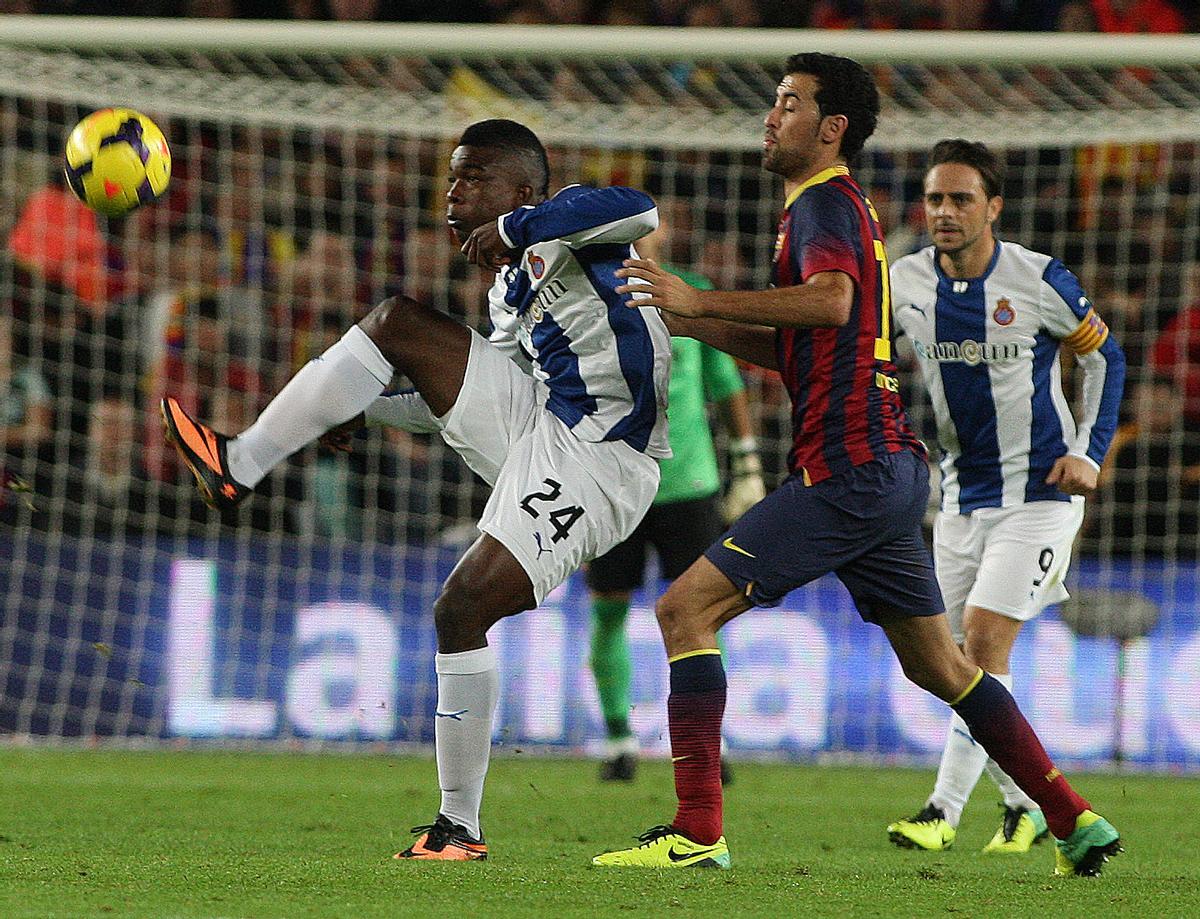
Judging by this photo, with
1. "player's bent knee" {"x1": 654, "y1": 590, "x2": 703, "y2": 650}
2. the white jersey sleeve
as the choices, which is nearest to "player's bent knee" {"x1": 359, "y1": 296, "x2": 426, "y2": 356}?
"player's bent knee" {"x1": 654, "y1": 590, "x2": 703, "y2": 650}

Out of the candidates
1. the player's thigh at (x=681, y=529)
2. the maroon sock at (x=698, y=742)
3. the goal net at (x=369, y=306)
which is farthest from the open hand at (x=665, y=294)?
the goal net at (x=369, y=306)

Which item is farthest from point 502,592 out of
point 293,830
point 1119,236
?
point 1119,236

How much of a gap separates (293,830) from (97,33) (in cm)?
388

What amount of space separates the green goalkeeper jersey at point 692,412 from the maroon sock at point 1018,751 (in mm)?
2731

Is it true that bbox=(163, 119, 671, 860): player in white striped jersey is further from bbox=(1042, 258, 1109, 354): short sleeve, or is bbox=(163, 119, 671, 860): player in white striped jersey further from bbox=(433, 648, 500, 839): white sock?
bbox=(1042, 258, 1109, 354): short sleeve

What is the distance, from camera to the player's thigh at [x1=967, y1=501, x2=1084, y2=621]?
5.18m

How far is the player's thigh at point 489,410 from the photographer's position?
434 cm

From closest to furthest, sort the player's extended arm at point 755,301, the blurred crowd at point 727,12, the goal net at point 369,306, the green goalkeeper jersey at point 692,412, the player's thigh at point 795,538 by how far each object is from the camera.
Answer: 1. the player's extended arm at point 755,301
2. the player's thigh at point 795,538
3. the green goalkeeper jersey at point 692,412
4. the goal net at point 369,306
5. the blurred crowd at point 727,12

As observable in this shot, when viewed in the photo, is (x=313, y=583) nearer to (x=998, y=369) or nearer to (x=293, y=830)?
(x=293, y=830)

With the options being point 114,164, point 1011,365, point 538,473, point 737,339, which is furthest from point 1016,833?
point 114,164

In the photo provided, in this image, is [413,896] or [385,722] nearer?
[413,896]

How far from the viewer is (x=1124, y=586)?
7961 millimetres

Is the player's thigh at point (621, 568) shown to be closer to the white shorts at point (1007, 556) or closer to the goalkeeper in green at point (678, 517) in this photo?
the goalkeeper in green at point (678, 517)

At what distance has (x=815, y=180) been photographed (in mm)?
4262
